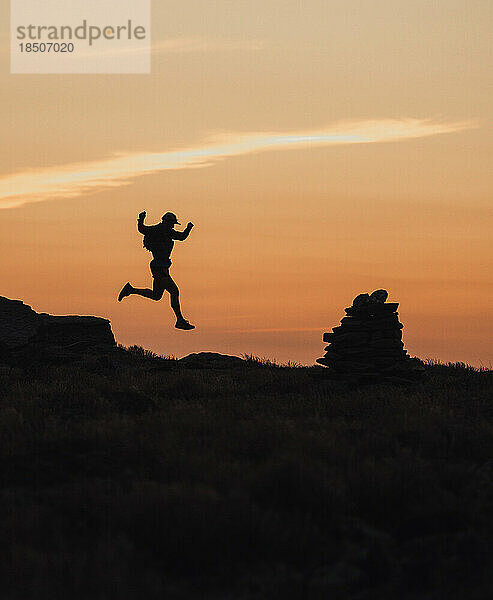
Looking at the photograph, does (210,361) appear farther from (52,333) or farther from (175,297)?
(52,333)

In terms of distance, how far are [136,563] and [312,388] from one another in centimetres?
1108

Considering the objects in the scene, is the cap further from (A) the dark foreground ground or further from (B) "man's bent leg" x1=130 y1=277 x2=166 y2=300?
(A) the dark foreground ground

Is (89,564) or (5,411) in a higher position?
(5,411)

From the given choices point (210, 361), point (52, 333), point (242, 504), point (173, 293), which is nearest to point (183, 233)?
point (173, 293)

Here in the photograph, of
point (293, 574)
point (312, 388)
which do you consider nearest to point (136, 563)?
point (293, 574)

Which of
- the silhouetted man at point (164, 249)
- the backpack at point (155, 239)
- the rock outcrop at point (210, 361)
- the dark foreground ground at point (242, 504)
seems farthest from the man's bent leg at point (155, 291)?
the dark foreground ground at point (242, 504)

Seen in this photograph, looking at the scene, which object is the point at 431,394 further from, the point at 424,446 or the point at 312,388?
the point at 424,446

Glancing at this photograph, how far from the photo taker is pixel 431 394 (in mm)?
18375

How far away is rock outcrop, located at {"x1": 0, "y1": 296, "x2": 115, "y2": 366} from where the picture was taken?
2431 cm

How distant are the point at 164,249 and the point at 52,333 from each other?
5.85 m

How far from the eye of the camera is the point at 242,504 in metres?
9.30

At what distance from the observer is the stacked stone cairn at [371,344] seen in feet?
65.4

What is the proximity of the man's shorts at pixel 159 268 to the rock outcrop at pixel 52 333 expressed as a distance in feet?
12.4

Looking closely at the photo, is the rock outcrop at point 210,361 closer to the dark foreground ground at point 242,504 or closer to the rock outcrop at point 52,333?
the rock outcrop at point 52,333
